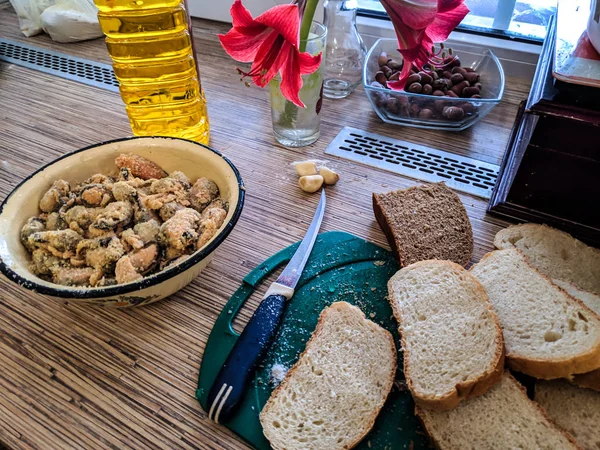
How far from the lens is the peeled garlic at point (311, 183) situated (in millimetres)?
1023

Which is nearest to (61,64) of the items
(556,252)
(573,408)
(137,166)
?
(137,166)

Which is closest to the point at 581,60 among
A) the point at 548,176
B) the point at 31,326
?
the point at 548,176

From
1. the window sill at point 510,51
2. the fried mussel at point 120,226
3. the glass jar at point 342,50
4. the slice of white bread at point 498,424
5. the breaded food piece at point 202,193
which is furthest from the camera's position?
the window sill at point 510,51

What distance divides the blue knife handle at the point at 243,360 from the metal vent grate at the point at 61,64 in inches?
43.0

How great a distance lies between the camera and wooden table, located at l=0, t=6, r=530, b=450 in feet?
2.13

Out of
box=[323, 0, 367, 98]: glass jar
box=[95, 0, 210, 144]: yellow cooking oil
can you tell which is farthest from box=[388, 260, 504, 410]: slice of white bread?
box=[323, 0, 367, 98]: glass jar

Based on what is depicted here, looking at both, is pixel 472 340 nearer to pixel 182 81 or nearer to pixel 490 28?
pixel 182 81

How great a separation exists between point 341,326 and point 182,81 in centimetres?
74

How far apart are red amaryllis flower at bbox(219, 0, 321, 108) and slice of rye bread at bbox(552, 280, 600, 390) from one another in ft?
1.92

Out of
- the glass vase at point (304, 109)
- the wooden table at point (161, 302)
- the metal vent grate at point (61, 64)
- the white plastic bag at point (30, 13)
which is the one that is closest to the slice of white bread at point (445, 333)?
the wooden table at point (161, 302)

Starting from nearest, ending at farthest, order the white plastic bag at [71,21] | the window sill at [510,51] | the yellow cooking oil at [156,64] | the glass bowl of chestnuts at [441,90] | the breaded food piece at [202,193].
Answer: the breaded food piece at [202,193] < the yellow cooking oil at [156,64] < the glass bowl of chestnuts at [441,90] < the window sill at [510,51] < the white plastic bag at [71,21]

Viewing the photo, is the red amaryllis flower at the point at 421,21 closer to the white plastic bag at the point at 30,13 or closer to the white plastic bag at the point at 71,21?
the white plastic bag at the point at 71,21

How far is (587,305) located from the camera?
719 millimetres

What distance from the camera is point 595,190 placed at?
0.82 metres
